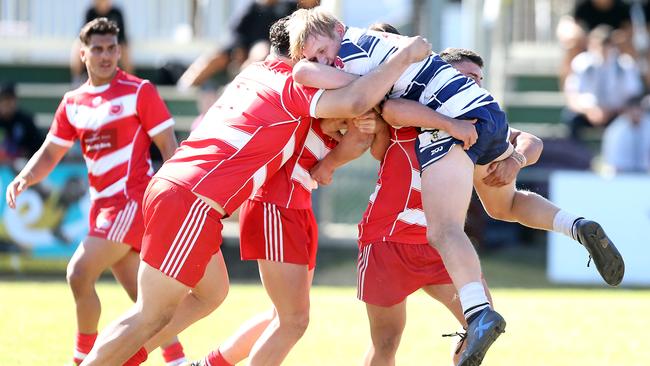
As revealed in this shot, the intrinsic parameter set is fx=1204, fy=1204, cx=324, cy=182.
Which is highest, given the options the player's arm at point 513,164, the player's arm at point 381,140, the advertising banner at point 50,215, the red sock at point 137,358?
the player's arm at point 381,140

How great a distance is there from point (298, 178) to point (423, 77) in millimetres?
930

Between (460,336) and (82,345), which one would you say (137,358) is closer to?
(82,345)

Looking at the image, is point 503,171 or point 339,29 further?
point 503,171

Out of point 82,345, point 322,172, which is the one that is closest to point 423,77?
point 322,172

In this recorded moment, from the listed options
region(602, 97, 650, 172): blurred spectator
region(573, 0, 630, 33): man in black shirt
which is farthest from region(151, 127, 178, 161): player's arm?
region(573, 0, 630, 33): man in black shirt

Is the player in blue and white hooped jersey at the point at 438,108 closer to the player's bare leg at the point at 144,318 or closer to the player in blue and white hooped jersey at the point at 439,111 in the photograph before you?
the player in blue and white hooped jersey at the point at 439,111

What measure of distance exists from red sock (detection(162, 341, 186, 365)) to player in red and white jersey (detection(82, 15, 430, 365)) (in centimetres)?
130

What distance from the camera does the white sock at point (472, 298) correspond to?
19.0 feet

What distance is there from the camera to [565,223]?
654 cm

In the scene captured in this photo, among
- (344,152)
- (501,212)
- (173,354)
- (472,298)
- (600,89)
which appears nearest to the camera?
(472,298)

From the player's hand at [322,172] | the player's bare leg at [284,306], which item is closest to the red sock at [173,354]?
the player's bare leg at [284,306]

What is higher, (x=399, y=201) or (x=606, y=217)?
(x=399, y=201)

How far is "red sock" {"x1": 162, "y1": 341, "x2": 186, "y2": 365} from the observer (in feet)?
24.6

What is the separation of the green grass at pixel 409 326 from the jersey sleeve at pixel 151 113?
1.60m
